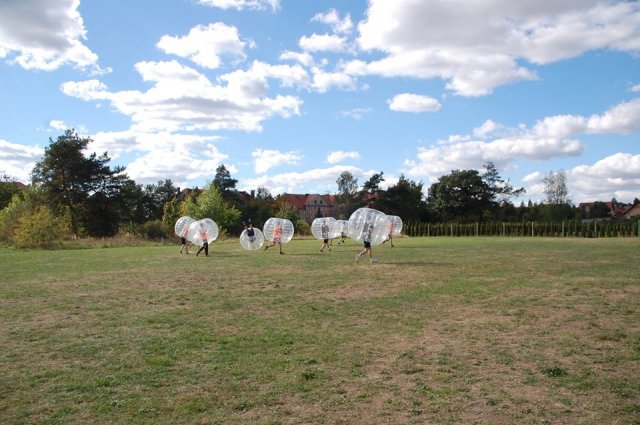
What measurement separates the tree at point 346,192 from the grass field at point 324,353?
7670cm

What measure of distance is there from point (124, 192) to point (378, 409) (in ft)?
203

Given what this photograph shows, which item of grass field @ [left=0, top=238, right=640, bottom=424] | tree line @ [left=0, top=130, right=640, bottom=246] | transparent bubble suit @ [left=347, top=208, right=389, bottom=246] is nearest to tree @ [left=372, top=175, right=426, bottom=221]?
tree line @ [left=0, top=130, right=640, bottom=246]

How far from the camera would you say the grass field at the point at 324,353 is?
5.15 metres

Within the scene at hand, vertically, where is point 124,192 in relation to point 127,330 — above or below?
above

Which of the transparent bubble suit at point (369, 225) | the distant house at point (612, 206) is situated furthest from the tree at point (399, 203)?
the transparent bubble suit at point (369, 225)

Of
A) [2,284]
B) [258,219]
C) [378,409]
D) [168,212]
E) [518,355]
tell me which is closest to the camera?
[378,409]

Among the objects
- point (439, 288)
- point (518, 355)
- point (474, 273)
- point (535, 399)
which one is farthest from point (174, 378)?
point (474, 273)

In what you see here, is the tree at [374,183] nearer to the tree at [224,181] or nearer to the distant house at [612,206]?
the tree at [224,181]

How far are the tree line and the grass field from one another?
110 ft

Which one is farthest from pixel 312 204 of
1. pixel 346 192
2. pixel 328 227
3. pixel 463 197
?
pixel 328 227

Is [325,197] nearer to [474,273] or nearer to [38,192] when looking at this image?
[38,192]

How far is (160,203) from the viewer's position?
100 m

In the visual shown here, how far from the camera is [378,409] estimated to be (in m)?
5.15

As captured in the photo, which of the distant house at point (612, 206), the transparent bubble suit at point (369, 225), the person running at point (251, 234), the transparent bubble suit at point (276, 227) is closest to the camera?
the transparent bubble suit at point (369, 225)
